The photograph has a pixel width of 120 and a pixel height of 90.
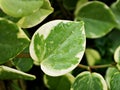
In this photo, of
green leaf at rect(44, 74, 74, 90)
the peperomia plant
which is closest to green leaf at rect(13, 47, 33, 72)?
the peperomia plant

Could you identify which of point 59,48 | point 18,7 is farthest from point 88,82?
point 18,7

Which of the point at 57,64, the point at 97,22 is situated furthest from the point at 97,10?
the point at 57,64

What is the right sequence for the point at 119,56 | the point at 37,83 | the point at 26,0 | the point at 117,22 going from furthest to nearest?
the point at 37,83
the point at 117,22
the point at 119,56
the point at 26,0

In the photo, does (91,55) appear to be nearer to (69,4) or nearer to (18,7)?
(69,4)

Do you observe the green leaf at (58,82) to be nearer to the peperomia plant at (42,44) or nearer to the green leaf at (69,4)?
the peperomia plant at (42,44)

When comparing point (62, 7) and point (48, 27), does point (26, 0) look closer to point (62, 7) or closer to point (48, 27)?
point (48, 27)

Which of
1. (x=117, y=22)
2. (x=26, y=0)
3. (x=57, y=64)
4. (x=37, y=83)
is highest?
(x=26, y=0)
